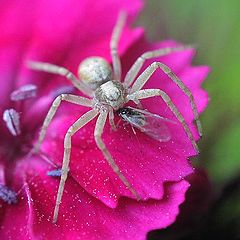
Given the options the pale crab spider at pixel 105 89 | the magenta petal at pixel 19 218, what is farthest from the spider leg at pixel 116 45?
the magenta petal at pixel 19 218

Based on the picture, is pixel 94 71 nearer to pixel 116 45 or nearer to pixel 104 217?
pixel 116 45

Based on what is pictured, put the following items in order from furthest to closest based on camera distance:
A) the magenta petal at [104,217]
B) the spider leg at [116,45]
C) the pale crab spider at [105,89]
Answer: the spider leg at [116,45], the pale crab spider at [105,89], the magenta petal at [104,217]

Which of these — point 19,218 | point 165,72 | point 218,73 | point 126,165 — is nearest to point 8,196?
point 19,218

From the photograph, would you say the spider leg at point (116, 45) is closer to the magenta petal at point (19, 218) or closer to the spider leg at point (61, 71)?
the spider leg at point (61, 71)

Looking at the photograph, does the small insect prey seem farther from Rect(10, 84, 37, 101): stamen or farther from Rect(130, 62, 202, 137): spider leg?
→ Rect(10, 84, 37, 101): stamen

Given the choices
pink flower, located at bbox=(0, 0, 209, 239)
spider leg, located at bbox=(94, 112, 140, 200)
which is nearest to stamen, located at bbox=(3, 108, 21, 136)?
pink flower, located at bbox=(0, 0, 209, 239)

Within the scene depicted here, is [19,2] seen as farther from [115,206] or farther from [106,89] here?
[115,206]

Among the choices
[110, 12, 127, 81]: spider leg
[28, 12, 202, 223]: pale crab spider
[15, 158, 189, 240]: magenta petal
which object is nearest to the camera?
[15, 158, 189, 240]: magenta petal
